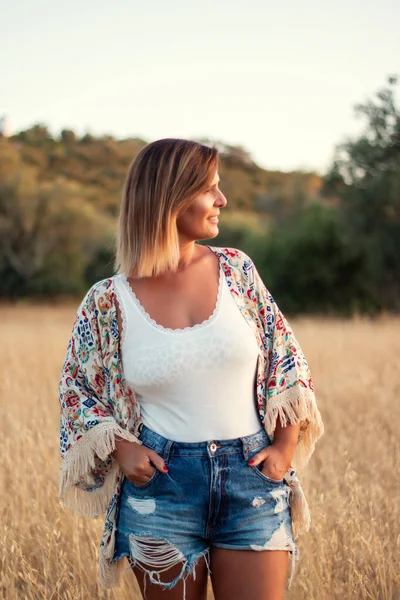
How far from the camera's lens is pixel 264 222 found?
155 feet

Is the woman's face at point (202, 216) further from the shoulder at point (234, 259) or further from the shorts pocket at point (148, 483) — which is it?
the shorts pocket at point (148, 483)

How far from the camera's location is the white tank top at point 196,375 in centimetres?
208

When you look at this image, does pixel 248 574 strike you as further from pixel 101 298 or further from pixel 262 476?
pixel 101 298

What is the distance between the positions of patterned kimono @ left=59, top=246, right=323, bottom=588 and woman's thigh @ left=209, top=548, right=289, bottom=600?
232 mm

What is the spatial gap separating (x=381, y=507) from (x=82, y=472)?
1.96m

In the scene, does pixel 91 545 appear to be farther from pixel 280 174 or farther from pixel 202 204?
pixel 280 174

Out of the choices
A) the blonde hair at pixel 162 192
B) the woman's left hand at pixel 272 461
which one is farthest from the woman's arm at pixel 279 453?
the blonde hair at pixel 162 192

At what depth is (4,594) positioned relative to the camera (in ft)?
10.8

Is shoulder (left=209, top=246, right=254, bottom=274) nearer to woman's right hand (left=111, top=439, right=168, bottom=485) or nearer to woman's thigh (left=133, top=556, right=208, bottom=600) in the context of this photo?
woman's right hand (left=111, top=439, right=168, bottom=485)

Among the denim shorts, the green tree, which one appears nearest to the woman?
the denim shorts

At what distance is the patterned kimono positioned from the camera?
2191 mm

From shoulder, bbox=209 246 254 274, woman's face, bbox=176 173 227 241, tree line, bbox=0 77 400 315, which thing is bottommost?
tree line, bbox=0 77 400 315

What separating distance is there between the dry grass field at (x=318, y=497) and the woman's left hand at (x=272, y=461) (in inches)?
26.0

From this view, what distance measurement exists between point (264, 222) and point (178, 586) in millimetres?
45805
